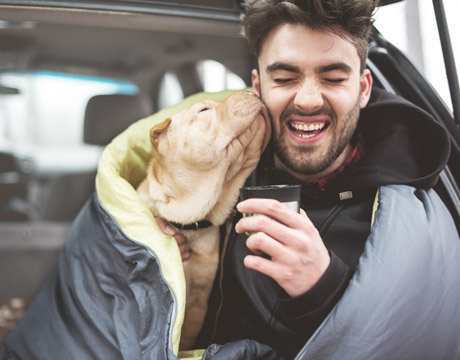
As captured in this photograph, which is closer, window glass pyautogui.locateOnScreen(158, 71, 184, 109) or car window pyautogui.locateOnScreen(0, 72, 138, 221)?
car window pyautogui.locateOnScreen(0, 72, 138, 221)

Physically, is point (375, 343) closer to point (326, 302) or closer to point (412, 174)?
point (326, 302)

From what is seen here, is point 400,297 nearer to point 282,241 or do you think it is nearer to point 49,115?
point 282,241

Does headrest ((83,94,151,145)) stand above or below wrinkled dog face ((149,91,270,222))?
above

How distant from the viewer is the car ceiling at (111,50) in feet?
8.43

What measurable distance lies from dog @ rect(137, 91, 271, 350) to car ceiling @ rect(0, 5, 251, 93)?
0.68 m

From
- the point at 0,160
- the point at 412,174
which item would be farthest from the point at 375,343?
the point at 0,160

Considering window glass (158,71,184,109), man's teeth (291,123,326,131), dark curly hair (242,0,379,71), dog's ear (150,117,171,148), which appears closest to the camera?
dark curly hair (242,0,379,71)

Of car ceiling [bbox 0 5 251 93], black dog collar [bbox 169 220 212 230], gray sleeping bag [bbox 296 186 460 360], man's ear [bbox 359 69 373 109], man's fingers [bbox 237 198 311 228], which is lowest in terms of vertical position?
gray sleeping bag [bbox 296 186 460 360]

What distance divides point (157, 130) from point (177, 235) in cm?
38

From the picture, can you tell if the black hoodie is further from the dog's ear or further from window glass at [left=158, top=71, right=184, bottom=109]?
window glass at [left=158, top=71, right=184, bottom=109]

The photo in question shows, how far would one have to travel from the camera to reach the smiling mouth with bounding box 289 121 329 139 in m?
1.49

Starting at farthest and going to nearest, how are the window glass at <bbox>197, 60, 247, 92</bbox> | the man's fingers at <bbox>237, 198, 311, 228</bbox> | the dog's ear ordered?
the window glass at <bbox>197, 60, 247, 92</bbox>
the dog's ear
the man's fingers at <bbox>237, 198, 311, 228</bbox>

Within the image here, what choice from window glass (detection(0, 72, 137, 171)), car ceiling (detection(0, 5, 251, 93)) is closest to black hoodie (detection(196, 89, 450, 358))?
car ceiling (detection(0, 5, 251, 93))

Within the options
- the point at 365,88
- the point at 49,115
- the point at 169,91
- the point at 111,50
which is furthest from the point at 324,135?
the point at 49,115
